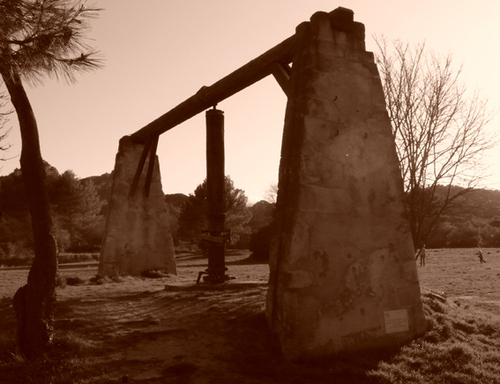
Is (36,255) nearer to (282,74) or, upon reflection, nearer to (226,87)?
(282,74)

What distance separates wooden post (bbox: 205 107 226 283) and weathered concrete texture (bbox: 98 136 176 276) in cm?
372

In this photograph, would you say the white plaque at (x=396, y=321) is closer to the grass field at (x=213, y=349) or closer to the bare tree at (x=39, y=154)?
the grass field at (x=213, y=349)

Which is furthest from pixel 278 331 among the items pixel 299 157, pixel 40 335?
pixel 40 335

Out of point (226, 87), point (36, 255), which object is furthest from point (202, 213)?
point (36, 255)

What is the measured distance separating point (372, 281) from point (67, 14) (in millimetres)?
3845

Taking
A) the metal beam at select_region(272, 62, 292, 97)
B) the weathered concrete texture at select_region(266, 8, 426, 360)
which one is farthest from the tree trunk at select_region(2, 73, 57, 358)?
the metal beam at select_region(272, 62, 292, 97)

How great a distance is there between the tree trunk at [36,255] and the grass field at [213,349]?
218 mm

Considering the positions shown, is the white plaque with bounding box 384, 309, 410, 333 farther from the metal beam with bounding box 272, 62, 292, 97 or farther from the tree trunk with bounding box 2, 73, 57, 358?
the tree trunk with bounding box 2, 73, 57, 358

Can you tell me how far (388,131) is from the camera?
18.2 feet

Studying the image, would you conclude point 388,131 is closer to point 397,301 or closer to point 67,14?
point 397,301

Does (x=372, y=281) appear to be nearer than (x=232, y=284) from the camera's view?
Yes

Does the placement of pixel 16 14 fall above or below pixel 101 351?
above

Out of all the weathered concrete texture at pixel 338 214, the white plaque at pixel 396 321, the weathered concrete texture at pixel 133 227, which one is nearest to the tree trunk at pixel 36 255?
the weathered concrete texture at pixel 338 214

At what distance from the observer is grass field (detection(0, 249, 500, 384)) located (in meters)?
4.44
